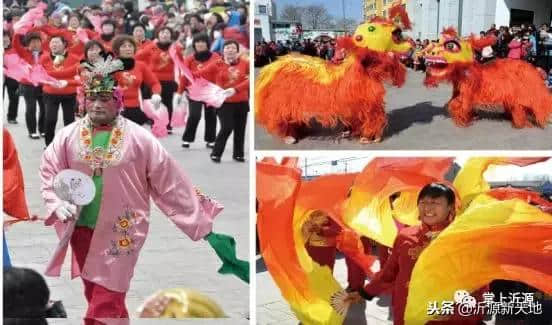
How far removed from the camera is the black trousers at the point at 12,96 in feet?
9.84

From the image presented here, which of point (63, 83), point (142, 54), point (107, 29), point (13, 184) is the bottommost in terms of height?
point (13, 184)

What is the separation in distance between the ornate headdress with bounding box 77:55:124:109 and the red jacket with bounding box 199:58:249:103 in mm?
352

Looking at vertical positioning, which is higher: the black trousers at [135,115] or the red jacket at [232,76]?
the red jacket at [232,76]

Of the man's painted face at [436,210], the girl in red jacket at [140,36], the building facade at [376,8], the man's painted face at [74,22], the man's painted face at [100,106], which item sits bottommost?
the man's painted face at [436,210]

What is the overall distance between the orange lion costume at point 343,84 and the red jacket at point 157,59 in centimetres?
38

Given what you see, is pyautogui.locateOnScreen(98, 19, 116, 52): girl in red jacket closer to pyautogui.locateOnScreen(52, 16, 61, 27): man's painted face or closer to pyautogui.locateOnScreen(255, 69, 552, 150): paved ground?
pyautogui.locateOnScreen(52, 16, 61, 27): man's painted face

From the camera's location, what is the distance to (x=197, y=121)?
3.03 metres

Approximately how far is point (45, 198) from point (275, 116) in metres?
1.00

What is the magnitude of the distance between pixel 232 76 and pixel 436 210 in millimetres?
1011

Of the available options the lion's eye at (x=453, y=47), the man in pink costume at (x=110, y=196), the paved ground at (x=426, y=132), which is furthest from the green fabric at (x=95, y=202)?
the lion's eye at (x=453, y=47)

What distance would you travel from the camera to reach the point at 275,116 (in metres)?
3.01

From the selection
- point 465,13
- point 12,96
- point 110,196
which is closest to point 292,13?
point 465,13

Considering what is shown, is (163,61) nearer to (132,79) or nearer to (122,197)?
(132,79)

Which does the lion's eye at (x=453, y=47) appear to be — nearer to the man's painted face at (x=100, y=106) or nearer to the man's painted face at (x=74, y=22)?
the man's painted face at (x=100, y=106)
